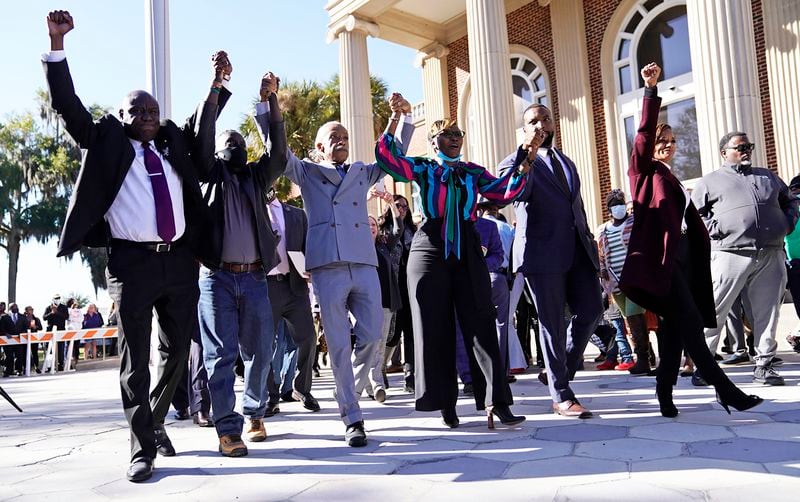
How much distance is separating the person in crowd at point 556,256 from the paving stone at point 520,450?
2.79 feet

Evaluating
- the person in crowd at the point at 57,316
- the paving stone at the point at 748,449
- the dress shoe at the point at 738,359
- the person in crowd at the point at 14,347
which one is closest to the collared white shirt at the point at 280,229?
the paving stone at the point at 748,449

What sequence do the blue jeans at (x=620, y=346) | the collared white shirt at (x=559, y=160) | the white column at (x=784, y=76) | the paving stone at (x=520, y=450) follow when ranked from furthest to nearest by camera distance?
the white column at (x=784, y=76), the blue jeans at (x=620, y=346), the collared white shirt at (x=559, y=160), the paving stone at (x=520, y=450)

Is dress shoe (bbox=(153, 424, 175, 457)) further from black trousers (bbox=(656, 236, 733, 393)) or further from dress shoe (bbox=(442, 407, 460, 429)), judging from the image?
black trousers (bbox=(656, 236, 733, 393))

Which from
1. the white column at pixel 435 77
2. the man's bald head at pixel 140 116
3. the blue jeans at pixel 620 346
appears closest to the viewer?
the man's bald head at pixel 140 116

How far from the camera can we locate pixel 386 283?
668 centimetres

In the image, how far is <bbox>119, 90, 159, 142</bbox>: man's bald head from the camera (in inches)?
152

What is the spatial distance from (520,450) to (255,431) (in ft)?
6.02

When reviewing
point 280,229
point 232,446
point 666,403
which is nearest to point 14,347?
point 280,229

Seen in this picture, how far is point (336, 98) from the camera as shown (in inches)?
982

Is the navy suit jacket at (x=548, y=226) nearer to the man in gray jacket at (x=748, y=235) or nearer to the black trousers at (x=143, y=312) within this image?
the man in gray jacket at (x=748, y=235)

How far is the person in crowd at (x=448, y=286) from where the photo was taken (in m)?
4.32

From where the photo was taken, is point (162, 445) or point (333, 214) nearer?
point (162, 445)

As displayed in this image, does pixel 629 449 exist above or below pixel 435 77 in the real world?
below

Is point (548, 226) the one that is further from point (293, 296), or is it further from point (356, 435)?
point (293, 296)
